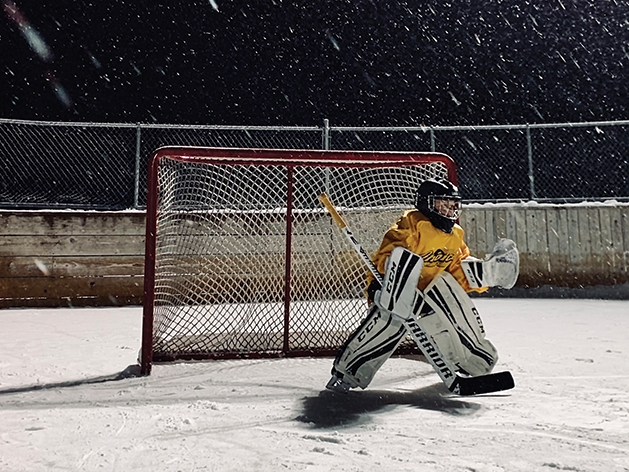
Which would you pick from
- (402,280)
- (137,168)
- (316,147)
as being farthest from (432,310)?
(137,168)

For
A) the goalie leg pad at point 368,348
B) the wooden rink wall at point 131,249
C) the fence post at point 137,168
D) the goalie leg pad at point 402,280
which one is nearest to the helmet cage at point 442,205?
the goalie leg pad at point 402,280

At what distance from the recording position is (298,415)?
6.22 ft

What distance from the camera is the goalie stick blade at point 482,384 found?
2168 millimetres

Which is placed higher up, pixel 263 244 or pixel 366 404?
pixel 263 244

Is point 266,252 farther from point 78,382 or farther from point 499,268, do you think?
point 499,268

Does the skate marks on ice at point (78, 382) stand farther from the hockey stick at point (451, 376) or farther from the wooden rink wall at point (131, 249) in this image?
the wooden rink wall at point (131, 249)

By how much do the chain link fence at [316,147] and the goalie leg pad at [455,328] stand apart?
4254 millimetres

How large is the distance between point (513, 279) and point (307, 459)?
4.49ft

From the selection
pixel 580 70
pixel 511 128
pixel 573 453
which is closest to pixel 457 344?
pixel 573 453

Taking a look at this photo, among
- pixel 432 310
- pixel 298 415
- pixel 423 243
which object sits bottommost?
pixel 298 415

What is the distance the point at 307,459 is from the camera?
1.42 m

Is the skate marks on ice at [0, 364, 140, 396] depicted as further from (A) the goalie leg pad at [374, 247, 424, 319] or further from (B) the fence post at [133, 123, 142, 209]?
(B) the fence post at [133, 123, 142, 209]

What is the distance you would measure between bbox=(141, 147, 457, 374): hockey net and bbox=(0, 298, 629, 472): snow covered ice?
13.4 inches

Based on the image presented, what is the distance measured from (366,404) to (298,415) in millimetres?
326
